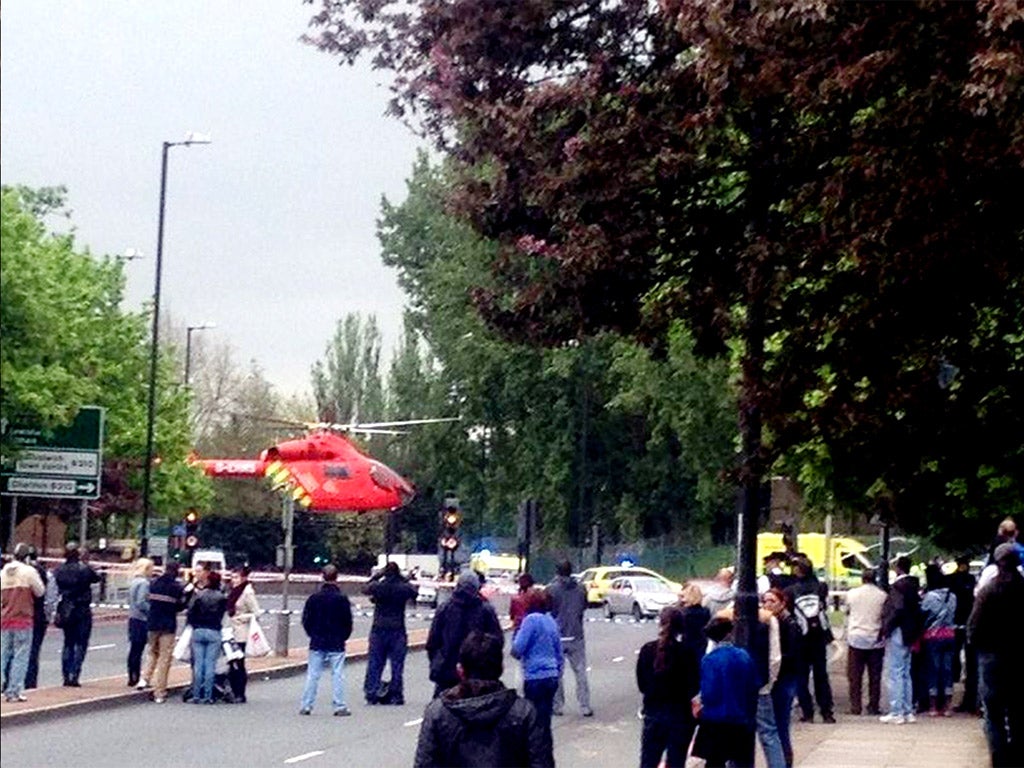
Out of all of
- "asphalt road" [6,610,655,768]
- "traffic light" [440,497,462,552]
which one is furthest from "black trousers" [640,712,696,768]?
"traffic light" [440,497,462,552]

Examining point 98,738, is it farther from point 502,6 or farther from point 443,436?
point 443,436

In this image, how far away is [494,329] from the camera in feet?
62.5

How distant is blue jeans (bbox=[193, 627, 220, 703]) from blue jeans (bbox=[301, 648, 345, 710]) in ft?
3.97

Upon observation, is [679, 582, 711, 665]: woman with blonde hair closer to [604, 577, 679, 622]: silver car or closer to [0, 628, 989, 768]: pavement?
[0, 628, 989, 768]: pavement

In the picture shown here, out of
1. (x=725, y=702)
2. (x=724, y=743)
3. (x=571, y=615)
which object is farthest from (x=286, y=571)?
(x=725, y=702)

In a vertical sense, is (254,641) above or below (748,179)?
below

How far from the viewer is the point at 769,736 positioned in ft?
55.5

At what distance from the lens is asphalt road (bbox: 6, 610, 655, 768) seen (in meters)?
18.8

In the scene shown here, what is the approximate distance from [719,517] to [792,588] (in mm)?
37592

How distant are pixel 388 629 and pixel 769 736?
29.9ft

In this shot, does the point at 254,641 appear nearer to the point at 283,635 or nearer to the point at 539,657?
the point at 283,635

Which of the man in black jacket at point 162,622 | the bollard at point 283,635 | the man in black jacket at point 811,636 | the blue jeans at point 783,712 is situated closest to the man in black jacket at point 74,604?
the man in black jacket at point 162,622

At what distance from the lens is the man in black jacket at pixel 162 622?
24828mm

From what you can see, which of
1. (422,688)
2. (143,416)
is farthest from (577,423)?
(143,416)
